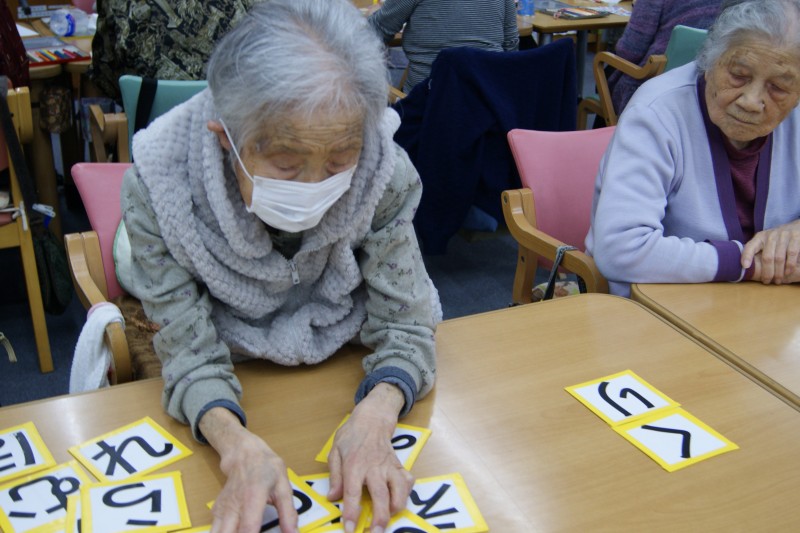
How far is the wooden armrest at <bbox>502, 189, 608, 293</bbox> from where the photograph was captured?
1.83 m

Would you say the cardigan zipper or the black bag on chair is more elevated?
the cardigan zipper

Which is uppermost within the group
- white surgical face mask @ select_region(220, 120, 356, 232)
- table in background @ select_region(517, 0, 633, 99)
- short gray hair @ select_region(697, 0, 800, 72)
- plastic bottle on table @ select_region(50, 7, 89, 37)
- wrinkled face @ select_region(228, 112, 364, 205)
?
short gray hair @ select_region(697, 0, 800, 72)

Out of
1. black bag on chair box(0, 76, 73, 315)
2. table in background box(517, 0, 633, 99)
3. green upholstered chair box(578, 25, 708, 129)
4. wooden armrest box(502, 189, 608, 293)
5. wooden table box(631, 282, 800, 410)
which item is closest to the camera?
wooden table box(631, 282, 800, 410)

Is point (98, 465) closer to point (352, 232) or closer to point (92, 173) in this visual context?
point (352, 232)

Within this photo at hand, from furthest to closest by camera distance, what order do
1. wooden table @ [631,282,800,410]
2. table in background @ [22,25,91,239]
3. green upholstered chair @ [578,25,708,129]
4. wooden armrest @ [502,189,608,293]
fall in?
green upholstered chair @ [578,25,708,129]
table in background @ [22,25,91,239]
wooden armrest @ [502,189,608,293]
wooden table @ [631,282,800,410]

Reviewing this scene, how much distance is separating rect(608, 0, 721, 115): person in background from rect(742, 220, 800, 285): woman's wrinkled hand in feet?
6.80

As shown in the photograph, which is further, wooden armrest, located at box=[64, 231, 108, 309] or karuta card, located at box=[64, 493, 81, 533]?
wooden armrest, located at box=[64, 231, 108, 309]

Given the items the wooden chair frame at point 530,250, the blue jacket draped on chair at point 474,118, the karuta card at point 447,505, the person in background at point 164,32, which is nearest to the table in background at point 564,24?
the blue jacket draped on chair at point 474,118

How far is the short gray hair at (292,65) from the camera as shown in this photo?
1.06 meters

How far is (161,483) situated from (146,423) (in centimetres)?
16

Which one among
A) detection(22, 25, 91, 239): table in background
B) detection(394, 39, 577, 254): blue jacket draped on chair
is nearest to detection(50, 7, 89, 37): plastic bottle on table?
detection(22, 25, 91, 239): table in background

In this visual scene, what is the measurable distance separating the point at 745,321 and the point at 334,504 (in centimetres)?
94

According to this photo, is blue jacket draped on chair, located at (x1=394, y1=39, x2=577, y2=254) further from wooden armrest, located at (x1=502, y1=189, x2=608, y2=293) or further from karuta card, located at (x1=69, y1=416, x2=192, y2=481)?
karuta card, located at (x1=69, y1=416, x2=192, y2=481)

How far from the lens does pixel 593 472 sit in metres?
1.16
